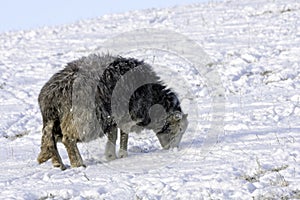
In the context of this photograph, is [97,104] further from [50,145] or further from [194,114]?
[194,114]

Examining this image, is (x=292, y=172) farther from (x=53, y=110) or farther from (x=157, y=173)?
(x=53, y=110)

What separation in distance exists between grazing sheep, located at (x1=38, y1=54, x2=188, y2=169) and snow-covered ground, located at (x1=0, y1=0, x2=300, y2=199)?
0.35 meters

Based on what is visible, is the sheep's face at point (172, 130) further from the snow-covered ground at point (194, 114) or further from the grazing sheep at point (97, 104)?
the snow-covered ground at point (194, 114)

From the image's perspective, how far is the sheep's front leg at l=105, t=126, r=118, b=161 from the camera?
846cm

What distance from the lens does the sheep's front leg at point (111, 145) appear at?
8.46 m

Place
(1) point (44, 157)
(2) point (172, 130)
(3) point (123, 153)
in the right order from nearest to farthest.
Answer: (1) point (44, 157) → (3) point (123, 153) → (2) point (172, 130)

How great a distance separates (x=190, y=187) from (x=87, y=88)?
2.22 meters

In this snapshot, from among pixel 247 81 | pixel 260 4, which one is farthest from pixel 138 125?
pixel 260 4

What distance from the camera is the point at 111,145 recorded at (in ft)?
28.4

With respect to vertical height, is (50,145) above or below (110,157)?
above

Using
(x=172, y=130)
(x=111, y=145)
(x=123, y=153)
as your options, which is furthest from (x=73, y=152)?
(x=172, y=130)

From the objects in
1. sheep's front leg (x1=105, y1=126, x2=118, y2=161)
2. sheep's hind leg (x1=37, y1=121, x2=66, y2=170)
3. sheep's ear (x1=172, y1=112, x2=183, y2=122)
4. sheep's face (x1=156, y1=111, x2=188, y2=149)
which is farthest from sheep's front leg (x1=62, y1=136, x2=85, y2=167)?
sheep's ear (x1=172, y1=112, x2=183, y2=122)

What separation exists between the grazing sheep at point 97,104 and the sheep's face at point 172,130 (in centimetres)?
4

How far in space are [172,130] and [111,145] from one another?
42.7 inches
